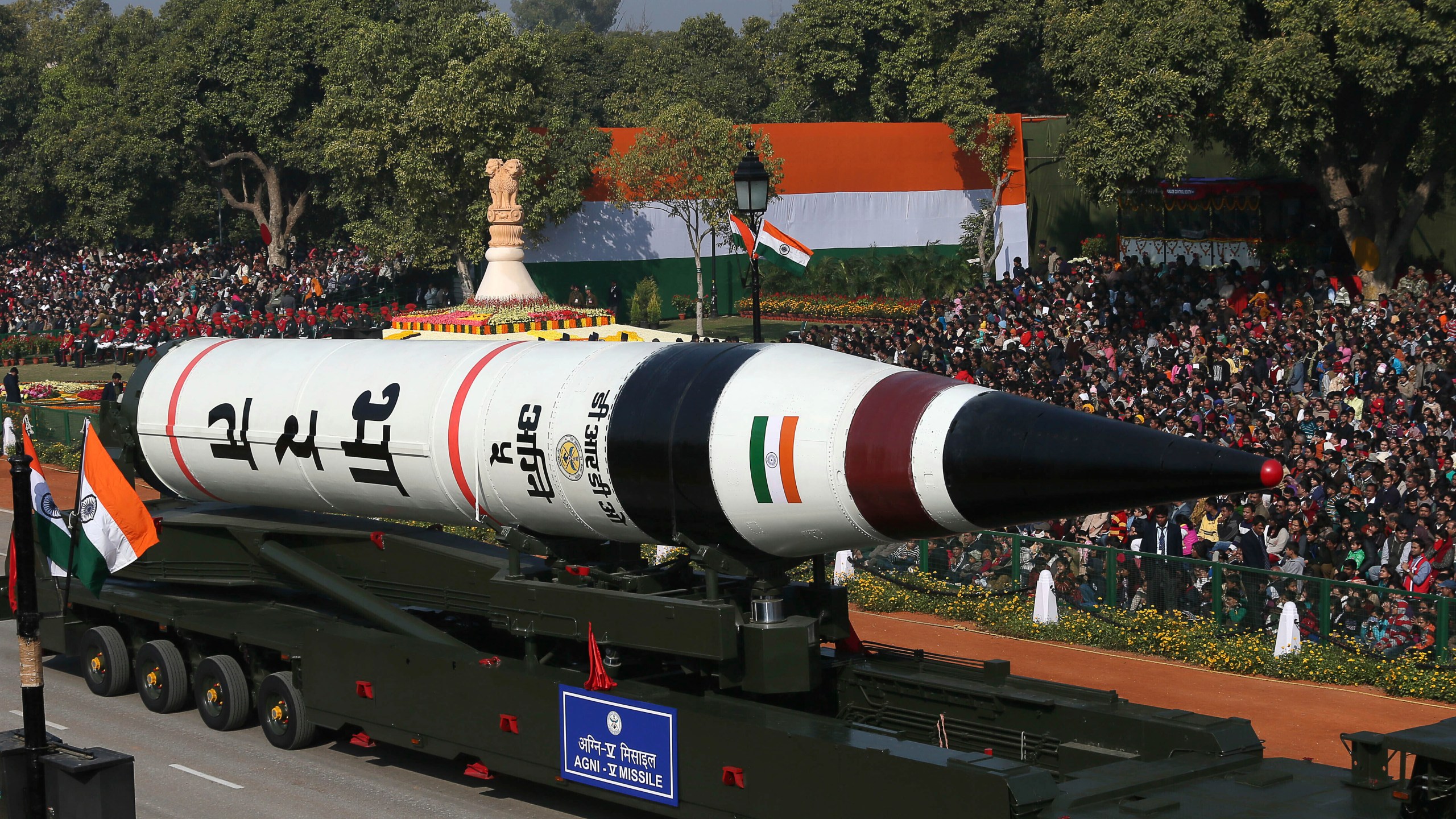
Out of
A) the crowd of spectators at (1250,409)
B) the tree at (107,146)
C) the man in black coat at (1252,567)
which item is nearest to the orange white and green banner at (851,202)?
the crowd of spectators at (1250,409)

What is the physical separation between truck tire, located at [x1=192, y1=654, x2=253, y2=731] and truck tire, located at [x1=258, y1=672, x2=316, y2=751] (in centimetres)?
32

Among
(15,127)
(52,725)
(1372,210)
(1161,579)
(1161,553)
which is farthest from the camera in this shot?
(15,127)

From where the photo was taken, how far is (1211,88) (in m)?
31.0

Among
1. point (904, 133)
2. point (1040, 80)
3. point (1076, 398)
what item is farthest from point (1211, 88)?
point (1040, 80)

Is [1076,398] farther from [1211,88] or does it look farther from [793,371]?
[793,371]

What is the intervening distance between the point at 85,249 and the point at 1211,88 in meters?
58.2

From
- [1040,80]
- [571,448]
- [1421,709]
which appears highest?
[1040,80]

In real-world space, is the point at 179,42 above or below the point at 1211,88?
above

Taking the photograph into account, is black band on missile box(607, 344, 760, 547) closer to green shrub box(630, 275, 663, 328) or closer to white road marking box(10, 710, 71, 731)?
white road marking box(10, 710, 71, 731)

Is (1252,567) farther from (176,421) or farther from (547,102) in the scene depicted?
(547,102)

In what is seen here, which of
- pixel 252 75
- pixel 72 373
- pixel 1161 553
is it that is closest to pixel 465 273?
pixel 72 373

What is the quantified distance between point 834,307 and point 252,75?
31.4 meters

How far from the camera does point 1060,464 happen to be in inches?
435

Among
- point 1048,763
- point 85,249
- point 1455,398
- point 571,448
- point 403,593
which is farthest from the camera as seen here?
point 85,249
